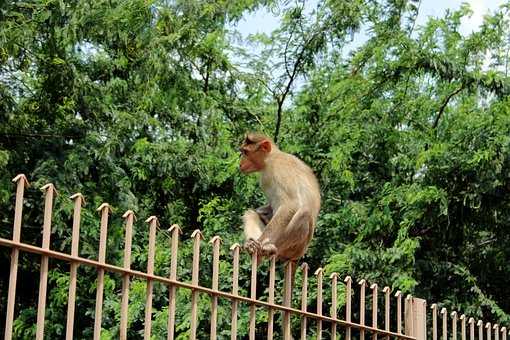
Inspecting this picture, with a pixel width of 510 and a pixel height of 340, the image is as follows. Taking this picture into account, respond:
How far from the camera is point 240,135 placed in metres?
13.1

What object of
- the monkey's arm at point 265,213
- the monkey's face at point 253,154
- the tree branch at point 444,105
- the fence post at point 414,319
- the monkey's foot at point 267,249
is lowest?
the fence post at point 414,319

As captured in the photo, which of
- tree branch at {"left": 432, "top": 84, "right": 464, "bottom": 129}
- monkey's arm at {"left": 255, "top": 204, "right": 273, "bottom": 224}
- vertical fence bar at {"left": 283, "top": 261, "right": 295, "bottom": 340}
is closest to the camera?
vertical fence bar at {"left": 283, "top": 261, "right": 295, "bottom": 340}

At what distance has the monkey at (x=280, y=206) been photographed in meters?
6.46

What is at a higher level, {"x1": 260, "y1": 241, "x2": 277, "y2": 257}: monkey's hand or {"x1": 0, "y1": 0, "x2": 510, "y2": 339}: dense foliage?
{"x1": 0, "y1": 0, "x2": 510, "y2": 339}: dense foliage

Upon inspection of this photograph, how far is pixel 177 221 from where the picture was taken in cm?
1212

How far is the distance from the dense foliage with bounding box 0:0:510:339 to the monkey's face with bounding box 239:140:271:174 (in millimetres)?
2379

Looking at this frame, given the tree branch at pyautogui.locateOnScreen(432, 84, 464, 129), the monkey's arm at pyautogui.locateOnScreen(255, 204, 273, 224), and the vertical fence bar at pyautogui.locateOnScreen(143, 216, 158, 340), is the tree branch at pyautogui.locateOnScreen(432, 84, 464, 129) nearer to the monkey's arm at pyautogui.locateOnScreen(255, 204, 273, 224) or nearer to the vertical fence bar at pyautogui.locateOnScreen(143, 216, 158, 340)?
the monkey's arm at pyautogui.locateOnScreen(255, 204, 273, 224)

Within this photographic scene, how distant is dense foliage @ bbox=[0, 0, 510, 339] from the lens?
1039cm

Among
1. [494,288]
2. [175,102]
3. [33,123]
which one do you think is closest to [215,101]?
[175,102]

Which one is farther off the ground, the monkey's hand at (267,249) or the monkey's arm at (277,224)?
the monkey's arm at (277,224)

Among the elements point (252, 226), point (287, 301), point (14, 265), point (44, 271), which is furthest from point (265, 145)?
point (14, 265)

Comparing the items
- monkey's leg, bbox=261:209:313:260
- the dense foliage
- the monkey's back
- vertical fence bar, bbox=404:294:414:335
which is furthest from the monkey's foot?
the dense foliage

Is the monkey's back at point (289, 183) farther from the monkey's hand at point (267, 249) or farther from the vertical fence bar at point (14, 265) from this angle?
the vertical fence bar at point (14, 265)

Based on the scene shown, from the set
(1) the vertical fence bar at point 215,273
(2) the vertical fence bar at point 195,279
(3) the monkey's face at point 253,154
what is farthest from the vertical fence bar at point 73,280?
(3) the monkey's face at point 253,154
